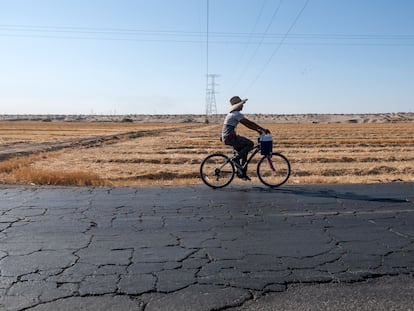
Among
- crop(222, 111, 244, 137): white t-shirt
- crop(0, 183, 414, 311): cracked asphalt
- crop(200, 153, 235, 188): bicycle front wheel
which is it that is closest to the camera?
crop(0, 183, 414, 311): cracked asphalt

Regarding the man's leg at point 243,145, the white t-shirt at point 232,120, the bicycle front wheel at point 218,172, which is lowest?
the bicycle front wheel at point 218,172

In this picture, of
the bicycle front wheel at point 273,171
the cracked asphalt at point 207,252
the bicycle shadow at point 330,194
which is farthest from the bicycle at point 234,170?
the cracked asphalt at point 207,252

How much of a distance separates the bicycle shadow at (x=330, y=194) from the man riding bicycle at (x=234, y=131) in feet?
2.62

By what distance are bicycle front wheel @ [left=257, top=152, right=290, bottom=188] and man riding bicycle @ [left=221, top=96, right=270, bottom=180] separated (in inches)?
17.9

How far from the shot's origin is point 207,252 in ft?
19.5

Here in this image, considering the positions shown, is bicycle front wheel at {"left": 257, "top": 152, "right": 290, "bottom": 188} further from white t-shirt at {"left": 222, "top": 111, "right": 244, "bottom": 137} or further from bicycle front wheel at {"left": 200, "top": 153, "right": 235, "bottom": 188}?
white t-shirt at {"left": 222, "top": 111, "right": 244, "bottom": 137}

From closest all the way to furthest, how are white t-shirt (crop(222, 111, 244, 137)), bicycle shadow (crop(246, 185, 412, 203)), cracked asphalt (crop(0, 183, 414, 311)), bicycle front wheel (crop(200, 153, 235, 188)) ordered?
cracked asphalt (crop(0, 183, 414, 311)), bicycle shadow (crop(246, 185, 412, 203)), white t-shirt (crop(222, 111, 244, 137)), bicycle front wheel (crop(200, 153, 235, 188))

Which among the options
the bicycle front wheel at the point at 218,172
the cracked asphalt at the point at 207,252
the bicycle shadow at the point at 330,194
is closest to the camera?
the cracked asphalt at the point at 207,252

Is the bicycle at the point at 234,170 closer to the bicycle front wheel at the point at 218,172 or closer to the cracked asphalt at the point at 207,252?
the bicycle front wheel at the point at 218,172

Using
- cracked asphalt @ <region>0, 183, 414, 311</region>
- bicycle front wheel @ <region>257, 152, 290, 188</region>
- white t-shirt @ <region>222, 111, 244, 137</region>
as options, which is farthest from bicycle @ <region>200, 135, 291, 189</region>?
cracked asphalt @ <region>0, 183, 414, 311</region>

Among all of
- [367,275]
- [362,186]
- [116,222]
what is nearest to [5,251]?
[116,222]

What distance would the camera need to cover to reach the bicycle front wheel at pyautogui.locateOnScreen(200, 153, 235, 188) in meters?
11.3

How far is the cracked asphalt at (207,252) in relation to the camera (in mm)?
4508

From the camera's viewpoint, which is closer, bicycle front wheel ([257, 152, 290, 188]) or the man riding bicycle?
the man riding bicycle
